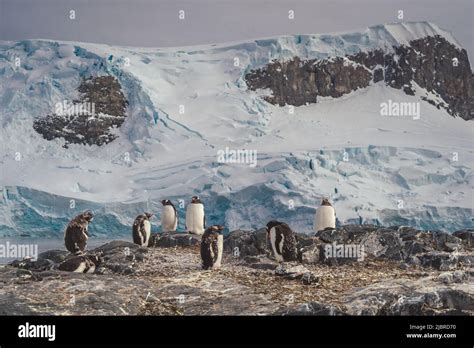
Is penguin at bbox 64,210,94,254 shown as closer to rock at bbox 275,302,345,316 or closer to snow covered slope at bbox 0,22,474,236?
rock at bbox 275,302,345,316

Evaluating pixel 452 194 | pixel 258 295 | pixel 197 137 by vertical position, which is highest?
pixel 197 137

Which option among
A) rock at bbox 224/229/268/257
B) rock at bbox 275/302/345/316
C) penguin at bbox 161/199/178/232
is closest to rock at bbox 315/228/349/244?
rock at bbox 224/229/268/257

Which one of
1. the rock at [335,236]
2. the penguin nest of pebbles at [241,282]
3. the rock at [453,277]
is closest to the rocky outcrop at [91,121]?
the penguin nest of pebbles at [241,282]

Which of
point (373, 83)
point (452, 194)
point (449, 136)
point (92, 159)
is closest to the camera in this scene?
point (452, 194)

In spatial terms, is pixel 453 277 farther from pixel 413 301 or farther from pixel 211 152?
pixel 211 152

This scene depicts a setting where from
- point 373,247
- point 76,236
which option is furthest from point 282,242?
point 76,236
